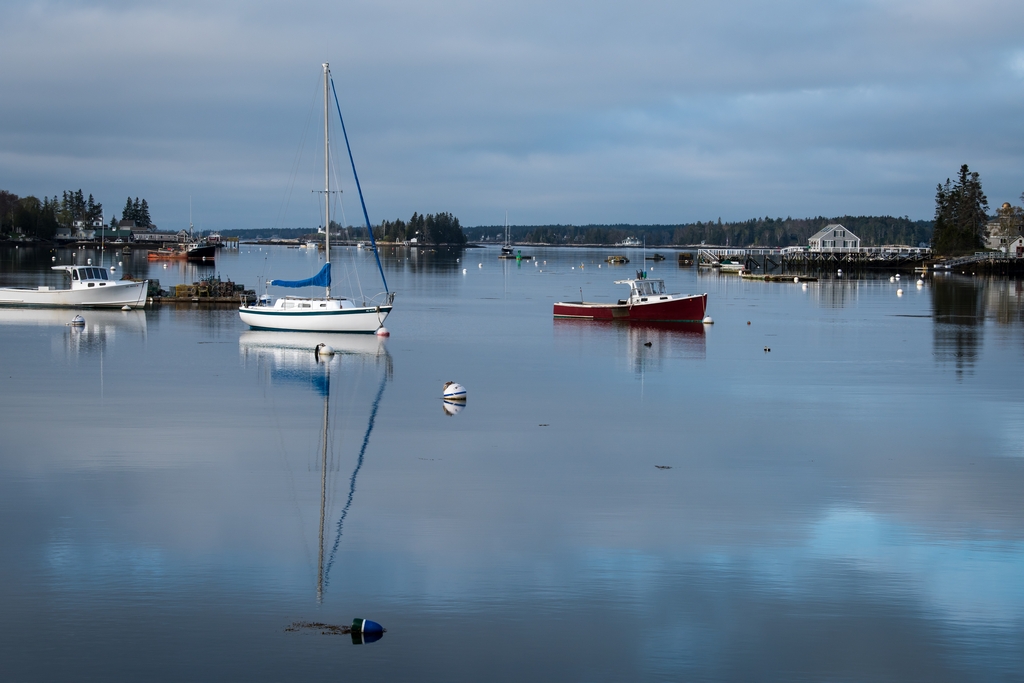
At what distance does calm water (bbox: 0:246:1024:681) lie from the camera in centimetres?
1343

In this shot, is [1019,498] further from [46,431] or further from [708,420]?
[46,431]

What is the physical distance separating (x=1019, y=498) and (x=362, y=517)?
42.1 ft

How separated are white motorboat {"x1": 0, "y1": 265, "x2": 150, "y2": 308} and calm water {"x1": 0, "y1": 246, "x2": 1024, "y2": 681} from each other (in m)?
24.3

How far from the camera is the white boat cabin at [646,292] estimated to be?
206ft

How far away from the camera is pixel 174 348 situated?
45344mm

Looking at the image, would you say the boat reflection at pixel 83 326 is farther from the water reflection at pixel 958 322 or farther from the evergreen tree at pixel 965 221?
the evergreen tree at pixel 965 221

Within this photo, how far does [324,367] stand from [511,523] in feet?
74.4

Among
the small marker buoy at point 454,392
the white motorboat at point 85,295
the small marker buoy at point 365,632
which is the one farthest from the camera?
the white motorboat at point 85,295

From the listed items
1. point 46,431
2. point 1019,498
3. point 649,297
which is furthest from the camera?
point 649,297

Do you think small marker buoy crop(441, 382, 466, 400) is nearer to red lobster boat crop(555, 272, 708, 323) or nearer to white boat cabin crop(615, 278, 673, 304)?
red lobster boat crop(555, 272, 708, 323)

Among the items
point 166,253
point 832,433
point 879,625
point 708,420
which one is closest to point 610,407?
point 708,420

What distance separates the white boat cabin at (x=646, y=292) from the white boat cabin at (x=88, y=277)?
3094 centimetres

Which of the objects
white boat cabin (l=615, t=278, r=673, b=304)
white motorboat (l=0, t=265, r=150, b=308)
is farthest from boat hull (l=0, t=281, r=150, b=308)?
white boat cabin (l=615, t=278, r=673, b=304)

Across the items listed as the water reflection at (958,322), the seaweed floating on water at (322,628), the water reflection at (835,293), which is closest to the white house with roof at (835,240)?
the water reflection at (835,293)
